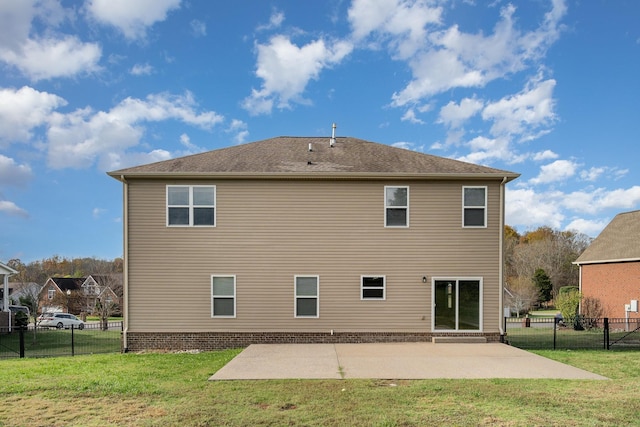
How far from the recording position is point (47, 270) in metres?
60.3

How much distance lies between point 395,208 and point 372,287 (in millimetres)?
2529

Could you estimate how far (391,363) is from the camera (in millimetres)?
9703

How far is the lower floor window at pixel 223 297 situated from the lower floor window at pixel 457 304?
6.15m

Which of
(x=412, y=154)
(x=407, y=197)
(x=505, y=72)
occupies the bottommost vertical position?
(x=407, y=197)

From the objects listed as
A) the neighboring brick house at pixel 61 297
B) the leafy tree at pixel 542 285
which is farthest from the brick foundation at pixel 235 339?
the neighboring brick house at pixel 61 297

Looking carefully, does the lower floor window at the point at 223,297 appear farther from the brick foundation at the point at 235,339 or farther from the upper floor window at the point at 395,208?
the upper floor window at the point at 395,208

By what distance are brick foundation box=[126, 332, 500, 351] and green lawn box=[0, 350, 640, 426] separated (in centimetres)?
344

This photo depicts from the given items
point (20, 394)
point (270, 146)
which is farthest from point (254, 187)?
point (20, 394)

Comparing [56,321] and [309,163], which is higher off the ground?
[309,163]

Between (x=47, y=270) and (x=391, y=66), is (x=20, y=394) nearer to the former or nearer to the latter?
(x=391, y=66)

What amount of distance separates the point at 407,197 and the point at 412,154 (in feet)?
7.52

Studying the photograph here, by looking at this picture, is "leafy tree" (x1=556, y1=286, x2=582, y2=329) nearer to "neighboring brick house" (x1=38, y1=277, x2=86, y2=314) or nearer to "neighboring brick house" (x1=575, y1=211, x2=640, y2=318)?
"neighboring brick house" (x1=575, y1=211, x2=640, y2=318)

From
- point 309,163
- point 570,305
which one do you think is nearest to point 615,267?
point 570,305

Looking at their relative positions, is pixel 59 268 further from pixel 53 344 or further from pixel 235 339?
pixel 235 339
